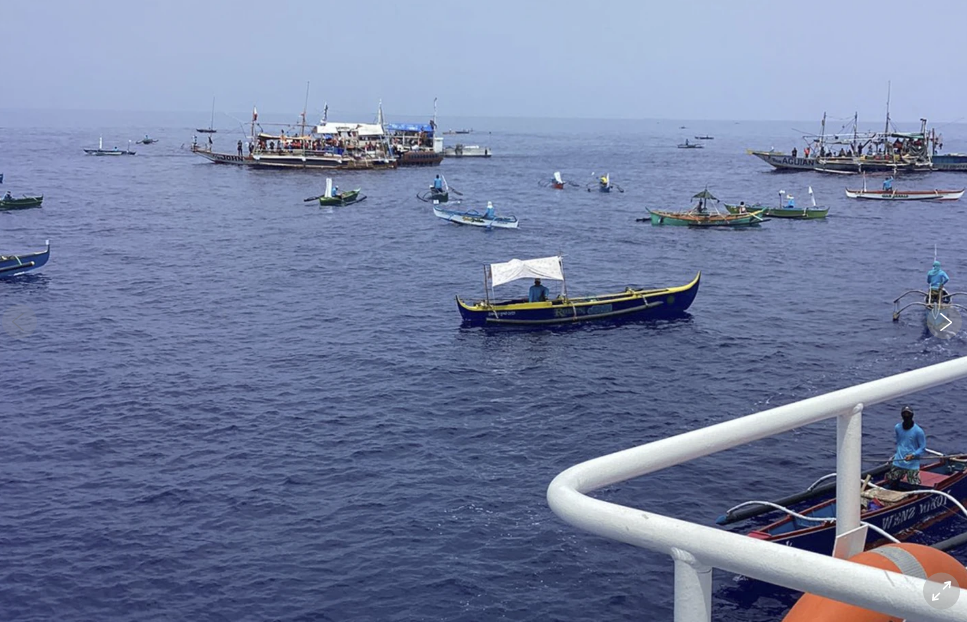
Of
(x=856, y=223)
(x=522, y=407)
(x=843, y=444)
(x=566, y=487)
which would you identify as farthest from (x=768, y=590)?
(x=856, y=223)

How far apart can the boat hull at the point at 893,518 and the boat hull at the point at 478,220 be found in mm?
64793

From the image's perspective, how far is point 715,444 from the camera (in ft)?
13.4

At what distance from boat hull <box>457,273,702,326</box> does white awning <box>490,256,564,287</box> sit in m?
1.43

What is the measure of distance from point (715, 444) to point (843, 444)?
1195 mm

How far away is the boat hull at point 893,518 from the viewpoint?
2091 centimetres

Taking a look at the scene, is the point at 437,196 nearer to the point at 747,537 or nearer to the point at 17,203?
the point at 17,203

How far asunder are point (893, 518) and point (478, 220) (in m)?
68.6

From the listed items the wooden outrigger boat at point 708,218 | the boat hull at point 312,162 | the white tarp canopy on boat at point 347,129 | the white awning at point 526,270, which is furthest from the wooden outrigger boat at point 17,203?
the white awning at point 526,270

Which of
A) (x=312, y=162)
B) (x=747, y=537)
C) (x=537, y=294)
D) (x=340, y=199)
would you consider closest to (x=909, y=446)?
(x=747, y=537)

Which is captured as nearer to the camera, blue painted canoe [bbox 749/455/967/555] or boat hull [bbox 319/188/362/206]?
blue painted canoe [bbox 749/455/967/555]

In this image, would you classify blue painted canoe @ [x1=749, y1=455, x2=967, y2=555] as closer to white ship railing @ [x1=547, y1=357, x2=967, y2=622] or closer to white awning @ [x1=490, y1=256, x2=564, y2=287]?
white ship railing @ [x1=547, y1=357, x2=967, y2=622]

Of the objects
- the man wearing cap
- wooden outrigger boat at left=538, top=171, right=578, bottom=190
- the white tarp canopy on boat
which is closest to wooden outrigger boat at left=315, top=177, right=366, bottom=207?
wooden outrigger boat at left=538, top=171, right=578, bottom=190

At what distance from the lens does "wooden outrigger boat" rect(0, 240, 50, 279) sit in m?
64.3

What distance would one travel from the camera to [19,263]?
6475 cm
